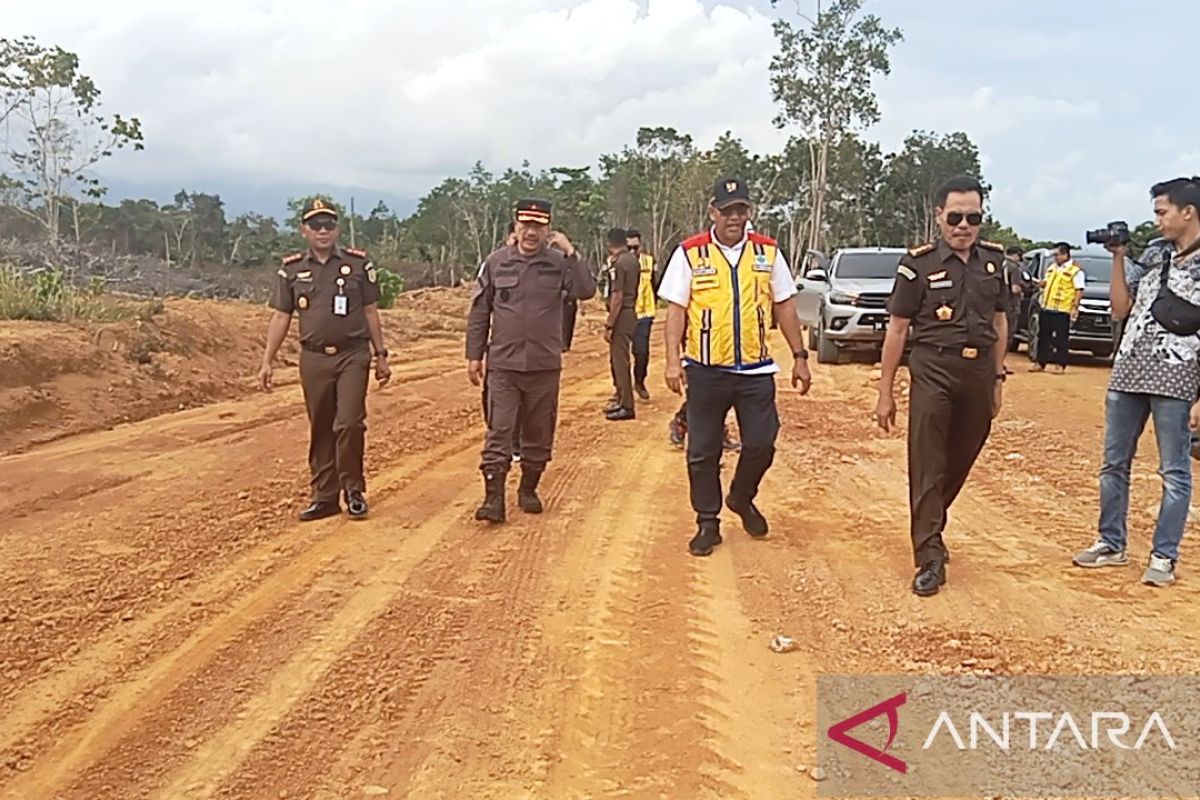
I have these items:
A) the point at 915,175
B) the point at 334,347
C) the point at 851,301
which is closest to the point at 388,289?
the point at 851,301

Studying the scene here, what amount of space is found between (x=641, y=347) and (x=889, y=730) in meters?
7.76

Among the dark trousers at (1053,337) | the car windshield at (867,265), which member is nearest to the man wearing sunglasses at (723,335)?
the dark trousers at (1053,337)

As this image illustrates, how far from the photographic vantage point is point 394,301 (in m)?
29.1

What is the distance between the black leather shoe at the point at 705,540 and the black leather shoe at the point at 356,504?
2.03m

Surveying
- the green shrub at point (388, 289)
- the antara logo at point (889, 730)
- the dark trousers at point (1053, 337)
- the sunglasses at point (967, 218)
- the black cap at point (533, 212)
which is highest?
the black cap at point (533, 212)

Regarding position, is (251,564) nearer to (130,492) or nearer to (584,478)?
(130,492)

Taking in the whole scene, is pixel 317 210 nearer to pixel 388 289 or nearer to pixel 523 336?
pixel 523 336

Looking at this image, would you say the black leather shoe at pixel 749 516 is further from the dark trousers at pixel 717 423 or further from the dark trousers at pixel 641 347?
the dark trousers at pixel 641 347

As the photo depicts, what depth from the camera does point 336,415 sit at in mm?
6719

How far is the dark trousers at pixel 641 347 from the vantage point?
11.2 meters

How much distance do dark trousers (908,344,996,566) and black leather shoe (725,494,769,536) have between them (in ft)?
3.37

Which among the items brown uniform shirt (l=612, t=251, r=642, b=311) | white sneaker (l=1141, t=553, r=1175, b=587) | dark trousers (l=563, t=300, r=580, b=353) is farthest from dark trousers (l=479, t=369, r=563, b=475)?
brown uniform shirt (l=612, t=251, r=642, b=311)

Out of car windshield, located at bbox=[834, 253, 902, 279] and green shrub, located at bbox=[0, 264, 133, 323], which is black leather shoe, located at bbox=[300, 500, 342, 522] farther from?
car windshield, located at bbox=[834, 253, 902, 279]

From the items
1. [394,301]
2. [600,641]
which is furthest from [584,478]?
[394,301]
